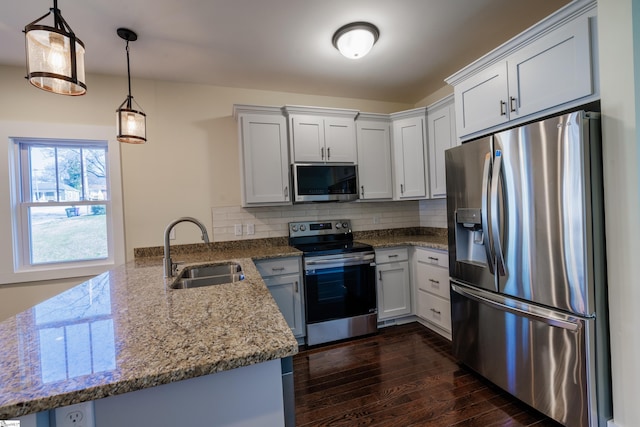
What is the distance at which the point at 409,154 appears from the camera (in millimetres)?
3062

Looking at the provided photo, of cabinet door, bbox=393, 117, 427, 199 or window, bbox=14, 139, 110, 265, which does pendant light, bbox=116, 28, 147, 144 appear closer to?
window, bbox=14, 139, 110, 265

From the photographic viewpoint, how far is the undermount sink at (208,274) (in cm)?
179

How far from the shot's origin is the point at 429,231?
3.43m

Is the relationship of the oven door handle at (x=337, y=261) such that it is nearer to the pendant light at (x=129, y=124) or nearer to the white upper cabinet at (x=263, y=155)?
the white upper cabinet at (x=263, y=155)

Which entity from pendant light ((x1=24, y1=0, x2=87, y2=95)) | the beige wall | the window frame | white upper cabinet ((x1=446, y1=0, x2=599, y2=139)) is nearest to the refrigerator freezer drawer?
the beige wall

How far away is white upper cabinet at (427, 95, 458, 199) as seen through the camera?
268 centimetres

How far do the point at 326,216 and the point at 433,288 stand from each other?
1.34m

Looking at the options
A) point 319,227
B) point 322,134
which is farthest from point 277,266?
point 322,134

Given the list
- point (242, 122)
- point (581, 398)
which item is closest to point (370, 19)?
point (242, 122)

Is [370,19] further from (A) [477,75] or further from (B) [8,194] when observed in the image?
(B) [8,194]

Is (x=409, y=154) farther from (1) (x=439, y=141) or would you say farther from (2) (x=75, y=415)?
(2) (x=75, y=415)

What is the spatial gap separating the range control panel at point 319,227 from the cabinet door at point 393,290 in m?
0.65

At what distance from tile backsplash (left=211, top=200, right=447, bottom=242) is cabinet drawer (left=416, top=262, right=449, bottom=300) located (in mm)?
685

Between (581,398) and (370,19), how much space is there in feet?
8.30
